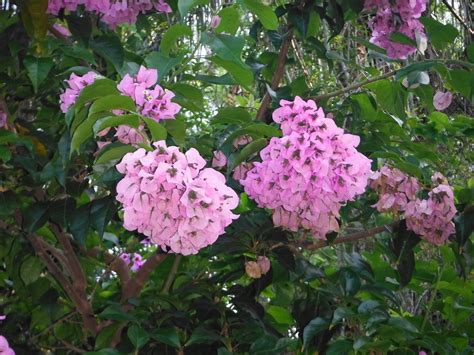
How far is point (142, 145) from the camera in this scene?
896 millimetres

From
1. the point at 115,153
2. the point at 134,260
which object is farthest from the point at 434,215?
the point at 134,260

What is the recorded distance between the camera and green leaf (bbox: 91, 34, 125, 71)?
4.58ft

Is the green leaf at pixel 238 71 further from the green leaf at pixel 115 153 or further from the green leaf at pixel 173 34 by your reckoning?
the green leaf at pixel 115 153

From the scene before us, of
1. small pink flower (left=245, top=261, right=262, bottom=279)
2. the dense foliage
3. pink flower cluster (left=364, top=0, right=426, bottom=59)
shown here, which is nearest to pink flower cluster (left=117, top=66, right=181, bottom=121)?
the dense foliage

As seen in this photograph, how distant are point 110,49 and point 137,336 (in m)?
0.52

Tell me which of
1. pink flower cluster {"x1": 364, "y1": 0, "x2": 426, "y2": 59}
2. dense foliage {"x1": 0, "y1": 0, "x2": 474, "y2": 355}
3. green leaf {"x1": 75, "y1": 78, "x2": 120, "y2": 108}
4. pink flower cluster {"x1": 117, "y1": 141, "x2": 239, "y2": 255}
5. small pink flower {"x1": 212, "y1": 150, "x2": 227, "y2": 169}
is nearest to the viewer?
pink flower cluster {"x1": 117, "y1": 141, "x2": 239, "y2": 255}

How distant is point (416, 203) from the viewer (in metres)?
1.34

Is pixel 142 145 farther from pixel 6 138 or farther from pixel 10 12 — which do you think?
pixel 10 12

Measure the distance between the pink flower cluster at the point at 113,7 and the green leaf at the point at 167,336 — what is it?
0.60m

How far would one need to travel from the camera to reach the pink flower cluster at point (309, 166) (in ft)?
3.43

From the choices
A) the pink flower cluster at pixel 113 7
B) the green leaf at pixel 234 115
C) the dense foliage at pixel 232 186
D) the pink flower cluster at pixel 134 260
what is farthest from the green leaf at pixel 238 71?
the pink flower cluster at pixel 134 260

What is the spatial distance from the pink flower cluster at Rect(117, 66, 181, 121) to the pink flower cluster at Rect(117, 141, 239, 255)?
19cm

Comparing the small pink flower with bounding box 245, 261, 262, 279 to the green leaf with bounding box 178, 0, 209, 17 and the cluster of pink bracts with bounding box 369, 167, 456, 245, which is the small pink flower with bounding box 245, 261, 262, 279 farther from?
the green leaf with bounding box 178, 0, 209, 17

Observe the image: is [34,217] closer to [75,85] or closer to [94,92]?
[75,85]
